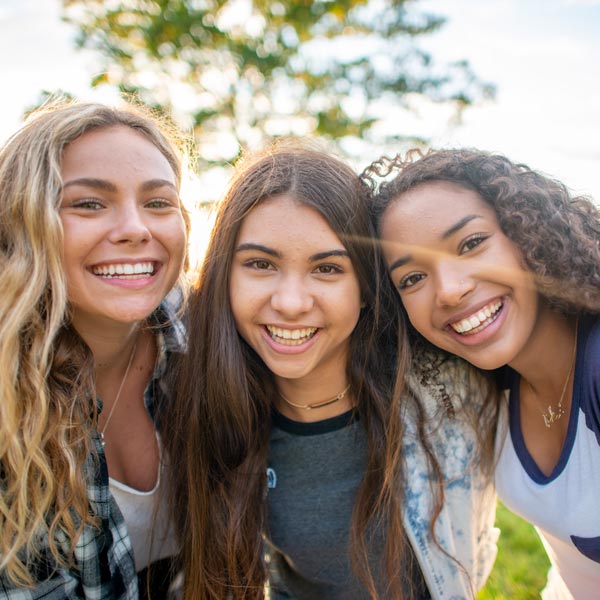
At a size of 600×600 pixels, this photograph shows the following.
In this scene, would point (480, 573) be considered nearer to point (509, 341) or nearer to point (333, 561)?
point (333, 561)

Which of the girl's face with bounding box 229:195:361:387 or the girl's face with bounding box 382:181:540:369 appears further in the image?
the girl's face with bounding box 229:195:361:387

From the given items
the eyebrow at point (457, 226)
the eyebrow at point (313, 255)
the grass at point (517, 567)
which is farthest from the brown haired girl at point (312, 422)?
the grass at point (517, 567)

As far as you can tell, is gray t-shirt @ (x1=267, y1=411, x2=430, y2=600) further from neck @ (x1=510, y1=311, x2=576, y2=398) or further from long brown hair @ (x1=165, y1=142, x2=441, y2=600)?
neck @ (x1=510, y1=311, x2=576, y2=398)

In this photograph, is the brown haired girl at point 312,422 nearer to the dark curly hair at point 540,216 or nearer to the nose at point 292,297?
the nose at point 292,297

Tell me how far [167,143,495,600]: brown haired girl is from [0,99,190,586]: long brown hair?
523 mm

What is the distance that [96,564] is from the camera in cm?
231

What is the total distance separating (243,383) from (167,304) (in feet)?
2.14

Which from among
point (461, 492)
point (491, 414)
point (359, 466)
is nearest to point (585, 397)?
point (491, 414)

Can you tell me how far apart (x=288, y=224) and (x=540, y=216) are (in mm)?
971

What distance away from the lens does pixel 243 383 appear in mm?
2586

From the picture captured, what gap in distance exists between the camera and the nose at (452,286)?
7.08 feet

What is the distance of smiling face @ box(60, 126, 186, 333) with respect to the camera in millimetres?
2254

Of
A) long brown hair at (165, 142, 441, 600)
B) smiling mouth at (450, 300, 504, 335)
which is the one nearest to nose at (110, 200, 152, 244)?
Result: long brown hair at (165, 142, 441, 600)

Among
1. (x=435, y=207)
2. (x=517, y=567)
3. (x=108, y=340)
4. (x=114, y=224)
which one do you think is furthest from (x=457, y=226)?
(x=517, y=567)
